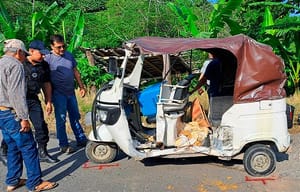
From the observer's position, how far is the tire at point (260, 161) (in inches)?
228

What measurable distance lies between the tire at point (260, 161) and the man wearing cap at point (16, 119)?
2.81m

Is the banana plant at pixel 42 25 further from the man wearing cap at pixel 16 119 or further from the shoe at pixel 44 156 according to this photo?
the man wearing cap at pixel 16 119

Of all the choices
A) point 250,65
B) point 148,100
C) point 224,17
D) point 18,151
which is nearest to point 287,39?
point 224,17

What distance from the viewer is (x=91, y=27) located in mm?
18219

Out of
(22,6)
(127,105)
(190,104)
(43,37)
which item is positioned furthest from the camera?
(22,6)

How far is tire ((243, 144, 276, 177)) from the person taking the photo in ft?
19.0

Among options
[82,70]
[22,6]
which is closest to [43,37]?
[82,70]

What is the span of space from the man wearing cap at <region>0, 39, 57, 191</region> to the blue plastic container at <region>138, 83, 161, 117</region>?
1.85 m

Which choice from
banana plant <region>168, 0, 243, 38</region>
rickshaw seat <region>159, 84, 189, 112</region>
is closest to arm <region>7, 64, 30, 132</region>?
rickshaw seat <region>159, 84, 189, 112</region>

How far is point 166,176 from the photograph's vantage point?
233 inches

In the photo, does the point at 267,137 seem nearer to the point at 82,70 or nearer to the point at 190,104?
the point at 190,104

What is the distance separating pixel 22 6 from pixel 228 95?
1529 cm

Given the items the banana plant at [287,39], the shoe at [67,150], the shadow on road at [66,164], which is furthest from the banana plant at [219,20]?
the shadow on road at [66,164]

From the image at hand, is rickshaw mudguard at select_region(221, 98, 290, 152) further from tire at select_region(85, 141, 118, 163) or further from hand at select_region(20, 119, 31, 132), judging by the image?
hand at select_region(20, 119, 31, 132)
